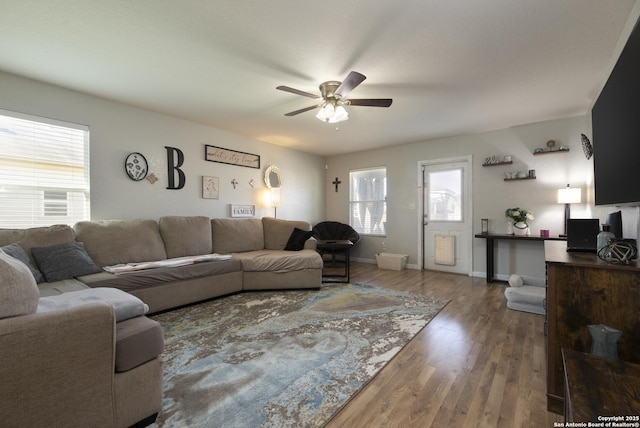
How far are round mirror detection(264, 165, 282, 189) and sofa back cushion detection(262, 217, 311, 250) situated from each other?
2.54 feet

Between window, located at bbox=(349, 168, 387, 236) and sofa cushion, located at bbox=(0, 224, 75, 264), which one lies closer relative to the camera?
sofa cushion, located at bbox=(0, 224, 75, 264)

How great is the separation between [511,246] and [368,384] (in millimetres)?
3702

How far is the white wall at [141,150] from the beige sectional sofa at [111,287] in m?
0.34

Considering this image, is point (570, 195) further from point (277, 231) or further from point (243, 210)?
point (243, 210)

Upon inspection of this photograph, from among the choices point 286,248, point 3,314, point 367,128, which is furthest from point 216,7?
point 286,248

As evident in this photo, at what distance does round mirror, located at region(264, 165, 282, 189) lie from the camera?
5.00 m

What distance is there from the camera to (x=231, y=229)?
13.5 ft

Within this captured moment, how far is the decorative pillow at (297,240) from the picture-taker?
4.23 m

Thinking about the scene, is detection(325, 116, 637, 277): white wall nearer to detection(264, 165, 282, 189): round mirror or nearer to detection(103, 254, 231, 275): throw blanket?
detection(264, 165, 282, 189): round mirror

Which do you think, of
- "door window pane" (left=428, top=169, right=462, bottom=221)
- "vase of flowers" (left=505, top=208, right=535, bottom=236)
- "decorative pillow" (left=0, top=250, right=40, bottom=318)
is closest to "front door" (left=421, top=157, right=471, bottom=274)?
"door window pane" (left=428, top=169, right=462, bottom=221)

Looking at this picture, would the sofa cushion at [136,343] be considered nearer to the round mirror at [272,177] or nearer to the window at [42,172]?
the window at [42,172]

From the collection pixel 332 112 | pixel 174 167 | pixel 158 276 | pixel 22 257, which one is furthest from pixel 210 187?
pixel 332 112

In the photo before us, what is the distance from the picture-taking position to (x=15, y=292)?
102 centimetres

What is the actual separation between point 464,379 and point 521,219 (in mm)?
3115
